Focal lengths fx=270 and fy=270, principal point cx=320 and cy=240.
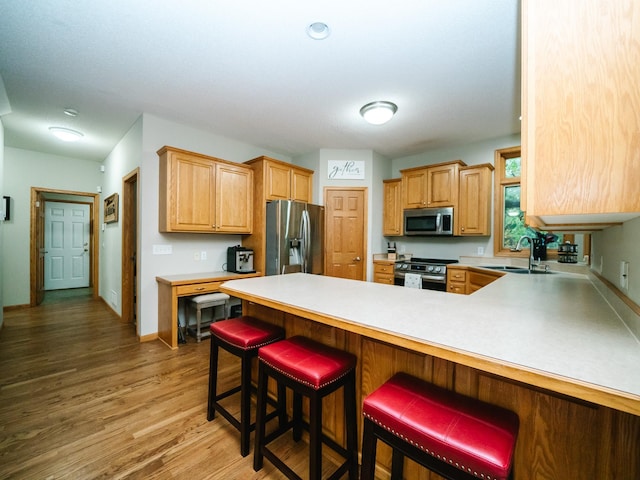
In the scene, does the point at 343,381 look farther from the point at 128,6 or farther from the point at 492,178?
the point at 492,178

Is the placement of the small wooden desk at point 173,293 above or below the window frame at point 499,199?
below

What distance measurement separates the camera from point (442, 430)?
802 mm

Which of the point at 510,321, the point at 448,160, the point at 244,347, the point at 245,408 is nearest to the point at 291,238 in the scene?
the point at 244,347

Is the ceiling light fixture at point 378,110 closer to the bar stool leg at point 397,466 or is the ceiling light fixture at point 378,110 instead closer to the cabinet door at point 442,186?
the cabinet door at point 442,186

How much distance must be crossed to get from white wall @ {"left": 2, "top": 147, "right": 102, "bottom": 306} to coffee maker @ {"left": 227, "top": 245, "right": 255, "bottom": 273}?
145 inches

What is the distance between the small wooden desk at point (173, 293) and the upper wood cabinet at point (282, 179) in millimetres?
1317

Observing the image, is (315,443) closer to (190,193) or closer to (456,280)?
(190,193)

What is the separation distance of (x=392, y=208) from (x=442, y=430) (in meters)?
4.05

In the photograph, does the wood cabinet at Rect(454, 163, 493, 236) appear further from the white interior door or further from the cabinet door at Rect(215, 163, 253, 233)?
the white interior door

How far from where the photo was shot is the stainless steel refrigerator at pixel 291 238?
3621 millimetres

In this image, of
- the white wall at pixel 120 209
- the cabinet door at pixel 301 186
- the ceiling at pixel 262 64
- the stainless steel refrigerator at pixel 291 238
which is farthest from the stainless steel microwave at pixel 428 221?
the white wall at pixel 120 209

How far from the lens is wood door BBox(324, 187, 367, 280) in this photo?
4414mm

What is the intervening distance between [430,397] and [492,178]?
12.7ft

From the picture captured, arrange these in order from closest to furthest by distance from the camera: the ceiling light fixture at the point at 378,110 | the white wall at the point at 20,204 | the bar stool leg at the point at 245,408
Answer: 1. the bar stool leg at the point at 245,408
2. the ceiling light fixture at the point at 378,110
3. the white wall at the point at 20,204
